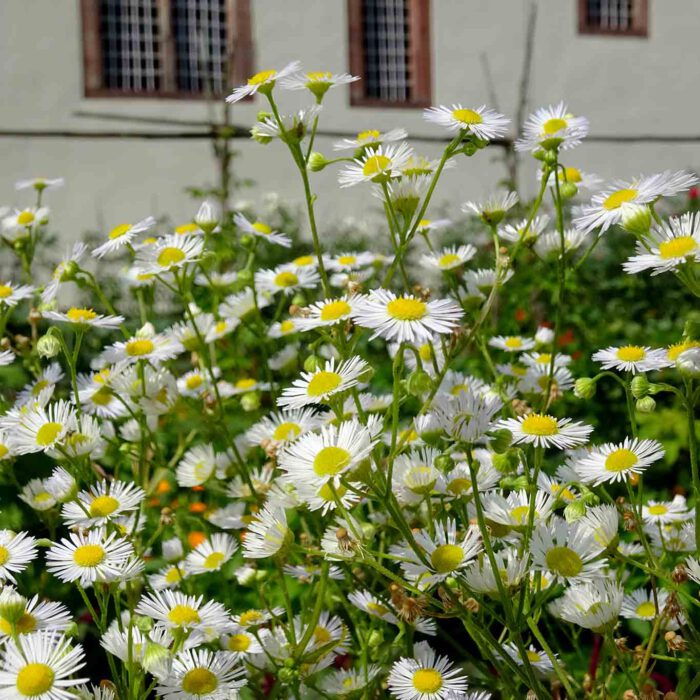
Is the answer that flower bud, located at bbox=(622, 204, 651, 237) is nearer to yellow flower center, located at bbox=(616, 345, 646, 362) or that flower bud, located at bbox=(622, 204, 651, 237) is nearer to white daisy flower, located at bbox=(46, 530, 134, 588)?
yellow flower center, located at bbox=(616, 345, 646, 362)

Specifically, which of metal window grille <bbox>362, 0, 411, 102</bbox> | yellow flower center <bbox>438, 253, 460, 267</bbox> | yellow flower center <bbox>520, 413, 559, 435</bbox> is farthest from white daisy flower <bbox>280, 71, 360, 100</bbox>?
metal window grille <bbox>362, 0, 411, 102</bbox>

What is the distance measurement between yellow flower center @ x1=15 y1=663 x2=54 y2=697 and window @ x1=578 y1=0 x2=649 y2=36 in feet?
24.9

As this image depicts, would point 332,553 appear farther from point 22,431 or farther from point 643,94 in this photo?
point 643,94

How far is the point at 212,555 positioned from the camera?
1.32 m

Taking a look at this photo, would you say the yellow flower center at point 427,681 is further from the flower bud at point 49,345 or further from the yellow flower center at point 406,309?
the flower bud at point 49,345

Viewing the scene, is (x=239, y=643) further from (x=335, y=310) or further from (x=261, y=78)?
(x=261, y=78)

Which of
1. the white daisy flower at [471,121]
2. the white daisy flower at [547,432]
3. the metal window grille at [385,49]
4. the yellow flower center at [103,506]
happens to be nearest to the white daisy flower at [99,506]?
the yellow flower center at [103,506]

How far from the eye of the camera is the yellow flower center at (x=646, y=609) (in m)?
1.18

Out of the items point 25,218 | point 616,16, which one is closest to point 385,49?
point 616,16

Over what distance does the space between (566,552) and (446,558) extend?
11cm

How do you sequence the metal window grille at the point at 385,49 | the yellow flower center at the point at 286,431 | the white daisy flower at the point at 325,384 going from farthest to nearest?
the metal window grille at the point at 385,49 → the yellow flower center at the point at 286,431 → the white daisy flower at the point at 325,384

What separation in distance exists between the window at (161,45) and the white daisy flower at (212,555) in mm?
5743

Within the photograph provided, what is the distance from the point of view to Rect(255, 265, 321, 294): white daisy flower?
1.57 metres

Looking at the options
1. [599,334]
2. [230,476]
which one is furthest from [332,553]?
[599,334]
